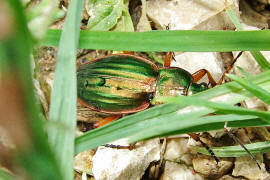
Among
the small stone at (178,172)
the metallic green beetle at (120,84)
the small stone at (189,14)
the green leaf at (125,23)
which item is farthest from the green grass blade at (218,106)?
the green leaf at (125,23)

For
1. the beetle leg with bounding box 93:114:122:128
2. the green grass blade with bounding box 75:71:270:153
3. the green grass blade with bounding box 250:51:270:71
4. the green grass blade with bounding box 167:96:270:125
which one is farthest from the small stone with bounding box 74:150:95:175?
the green grass blade with bounding box 250:51:270:71

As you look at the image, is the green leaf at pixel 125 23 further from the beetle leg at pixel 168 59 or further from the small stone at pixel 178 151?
the small stone at pixel 178 151

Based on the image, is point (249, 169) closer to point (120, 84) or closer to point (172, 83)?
point (172, 83)

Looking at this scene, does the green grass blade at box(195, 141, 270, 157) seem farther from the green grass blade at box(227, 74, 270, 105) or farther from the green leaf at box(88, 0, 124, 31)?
the green leaf at box(88, 0, 124, 31)

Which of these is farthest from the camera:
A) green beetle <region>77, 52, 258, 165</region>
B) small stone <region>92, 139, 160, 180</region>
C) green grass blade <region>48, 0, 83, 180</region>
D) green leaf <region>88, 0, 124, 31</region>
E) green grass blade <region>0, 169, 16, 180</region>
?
green leaf <region>88, 0, 124, 31</region>

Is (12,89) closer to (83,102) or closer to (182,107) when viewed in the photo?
(182,107)

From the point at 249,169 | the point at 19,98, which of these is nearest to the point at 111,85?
the point at 249,169

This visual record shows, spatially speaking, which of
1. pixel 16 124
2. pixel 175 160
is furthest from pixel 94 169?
pixel 16 124
